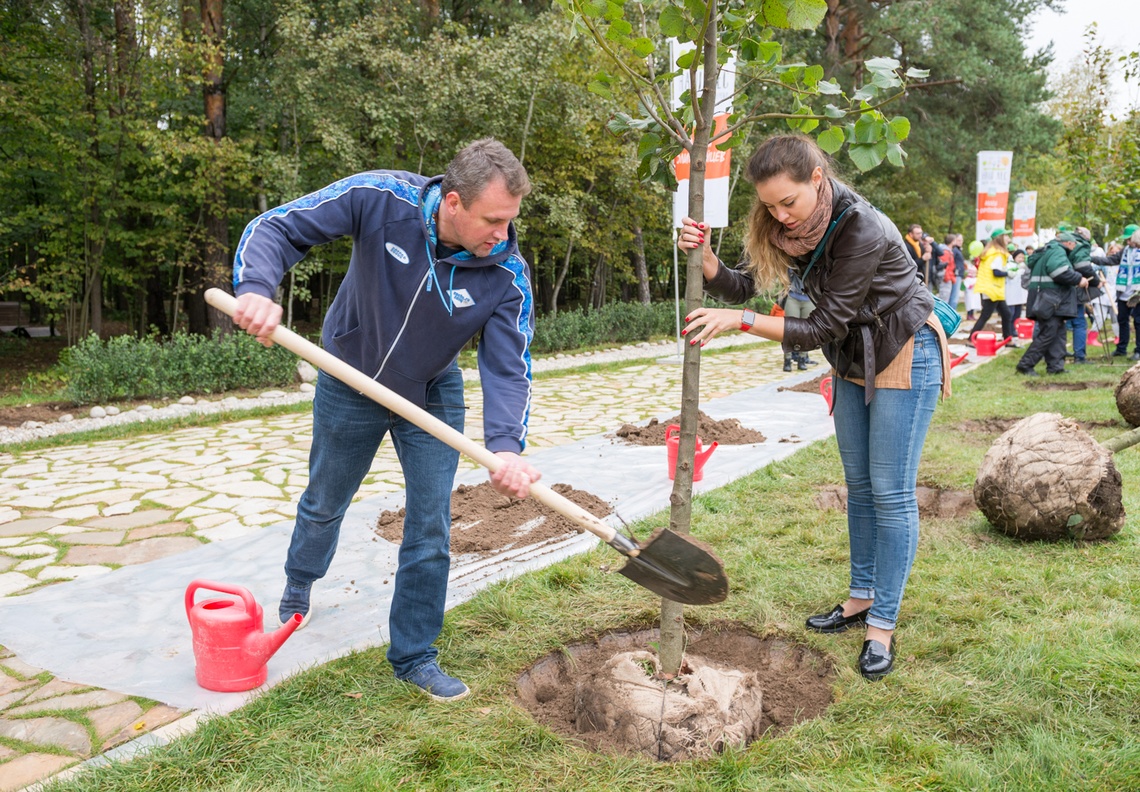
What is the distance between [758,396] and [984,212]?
1234 cm

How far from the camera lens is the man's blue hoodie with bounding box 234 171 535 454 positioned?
8.98 ft

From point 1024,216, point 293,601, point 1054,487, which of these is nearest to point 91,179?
point 293,601

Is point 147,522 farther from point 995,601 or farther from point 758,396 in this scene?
point 758,396

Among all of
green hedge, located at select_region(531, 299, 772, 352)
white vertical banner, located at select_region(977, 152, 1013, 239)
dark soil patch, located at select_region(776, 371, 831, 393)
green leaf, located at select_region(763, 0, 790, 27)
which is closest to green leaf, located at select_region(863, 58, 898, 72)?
green leaf, located at select_region(763, 0, 790, 27)

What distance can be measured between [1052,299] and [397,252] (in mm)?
10049

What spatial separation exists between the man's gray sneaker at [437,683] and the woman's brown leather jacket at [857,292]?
65.0 inches

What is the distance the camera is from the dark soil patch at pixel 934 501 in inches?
203

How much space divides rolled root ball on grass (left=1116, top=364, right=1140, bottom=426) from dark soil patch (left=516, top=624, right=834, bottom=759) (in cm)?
541

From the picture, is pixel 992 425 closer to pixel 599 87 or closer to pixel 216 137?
pixel 599 87

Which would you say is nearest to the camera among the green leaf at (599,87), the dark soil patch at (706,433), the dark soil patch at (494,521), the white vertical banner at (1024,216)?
the green leaf at (599,87)

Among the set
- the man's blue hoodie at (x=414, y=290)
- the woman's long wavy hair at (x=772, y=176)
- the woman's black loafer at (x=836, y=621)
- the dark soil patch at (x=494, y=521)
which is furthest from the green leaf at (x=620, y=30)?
the dark soil patch at (x=494, y=521)

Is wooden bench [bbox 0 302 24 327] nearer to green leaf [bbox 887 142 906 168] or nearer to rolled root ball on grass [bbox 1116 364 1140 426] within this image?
rolled root ball on grass [bbox 1116 364 1140 426]

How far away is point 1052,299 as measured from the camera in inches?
408

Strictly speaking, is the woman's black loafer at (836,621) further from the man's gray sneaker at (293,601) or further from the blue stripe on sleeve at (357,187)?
the blue stripe on sleeve at (357,187)
